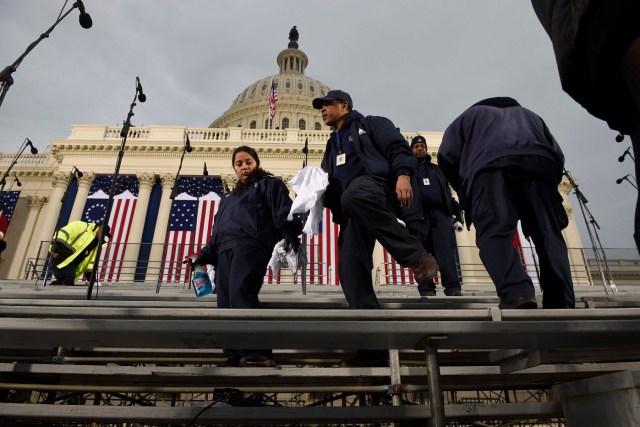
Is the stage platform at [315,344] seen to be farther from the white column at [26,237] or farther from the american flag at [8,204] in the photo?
the white column at [26,237]

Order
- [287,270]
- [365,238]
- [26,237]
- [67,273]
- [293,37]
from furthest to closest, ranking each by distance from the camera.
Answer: [293,37] < [26,237] < [287,270] < [67,273] < [365,238]

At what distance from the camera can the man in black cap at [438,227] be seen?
5922mm

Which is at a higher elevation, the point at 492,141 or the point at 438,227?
the point at 438,227

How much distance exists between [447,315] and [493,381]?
1124mm

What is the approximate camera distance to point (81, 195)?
2602cm

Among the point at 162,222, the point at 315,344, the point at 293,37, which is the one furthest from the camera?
the point at 293,37

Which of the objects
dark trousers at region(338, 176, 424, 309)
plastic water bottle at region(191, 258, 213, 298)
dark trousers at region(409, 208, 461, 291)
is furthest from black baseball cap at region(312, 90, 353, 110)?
dark trousers at region(409, 208, 461, 291)

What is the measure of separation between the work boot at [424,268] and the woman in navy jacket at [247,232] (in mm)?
1255

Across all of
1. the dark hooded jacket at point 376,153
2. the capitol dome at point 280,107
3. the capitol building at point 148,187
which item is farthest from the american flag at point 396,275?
the capitol dome at point 280,107

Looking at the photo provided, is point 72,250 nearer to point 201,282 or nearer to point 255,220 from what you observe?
point 201,282

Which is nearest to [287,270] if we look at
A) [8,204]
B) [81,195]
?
[81,195]

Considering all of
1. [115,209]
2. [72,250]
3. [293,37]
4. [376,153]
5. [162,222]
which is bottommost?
[376,153]

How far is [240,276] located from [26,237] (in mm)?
33240

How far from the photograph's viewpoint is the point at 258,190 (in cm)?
426
